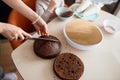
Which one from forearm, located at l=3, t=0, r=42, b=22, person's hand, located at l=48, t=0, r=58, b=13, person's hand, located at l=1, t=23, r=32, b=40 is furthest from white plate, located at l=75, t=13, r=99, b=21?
person's hand, located at l=1, t=23, r=32, b=40

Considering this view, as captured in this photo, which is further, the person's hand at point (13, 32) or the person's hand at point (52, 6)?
the person's hand at point (52, 6)

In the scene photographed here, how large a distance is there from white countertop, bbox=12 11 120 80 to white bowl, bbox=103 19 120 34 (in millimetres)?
54

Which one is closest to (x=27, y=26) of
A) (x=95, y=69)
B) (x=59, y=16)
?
(x=59, y=16)

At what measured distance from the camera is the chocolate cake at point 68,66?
0.76 meters

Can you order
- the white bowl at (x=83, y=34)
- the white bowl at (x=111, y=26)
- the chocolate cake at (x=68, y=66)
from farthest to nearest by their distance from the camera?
1. the white bowl at (x=111, y=26)
2. the white bowl at (x=83, y=34)
3. the chocolate cake at (x=68, y=66)

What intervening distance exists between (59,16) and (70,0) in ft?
3.35

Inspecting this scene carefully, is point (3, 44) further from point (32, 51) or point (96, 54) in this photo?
point (96, 54)

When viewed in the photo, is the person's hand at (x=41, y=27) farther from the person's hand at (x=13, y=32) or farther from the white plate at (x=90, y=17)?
the white plate at (x=90, y=17)

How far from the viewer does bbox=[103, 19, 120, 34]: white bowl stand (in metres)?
1.02

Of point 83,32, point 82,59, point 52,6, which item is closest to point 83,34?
point 83,32

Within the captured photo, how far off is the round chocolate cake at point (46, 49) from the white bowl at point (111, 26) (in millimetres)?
360

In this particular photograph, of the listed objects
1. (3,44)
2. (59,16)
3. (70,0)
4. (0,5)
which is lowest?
(3,44)

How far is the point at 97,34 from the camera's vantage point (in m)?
0.95

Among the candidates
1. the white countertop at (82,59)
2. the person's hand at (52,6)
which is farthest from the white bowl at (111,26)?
the person's hand at (52,6)
